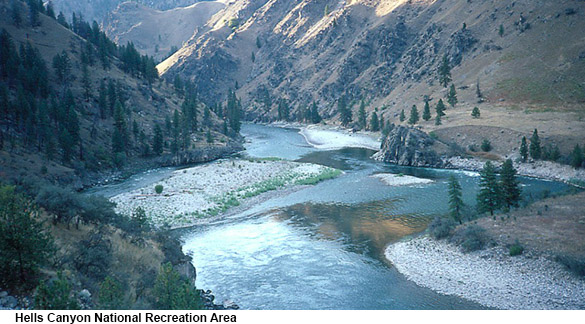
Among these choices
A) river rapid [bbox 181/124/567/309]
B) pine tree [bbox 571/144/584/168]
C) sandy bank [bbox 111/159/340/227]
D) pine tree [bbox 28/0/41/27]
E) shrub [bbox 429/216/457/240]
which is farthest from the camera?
pine tree [bbox 28/0/41/27]

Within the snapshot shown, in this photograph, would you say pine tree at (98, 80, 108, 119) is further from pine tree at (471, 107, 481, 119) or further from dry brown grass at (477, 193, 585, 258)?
pine tree at (471, 107, 481, 119)

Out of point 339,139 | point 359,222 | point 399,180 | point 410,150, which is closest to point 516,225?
point 359,222

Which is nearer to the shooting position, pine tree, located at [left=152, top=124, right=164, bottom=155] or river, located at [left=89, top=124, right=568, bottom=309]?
river, located at [left=89, top=124, right=568, bottom=309]

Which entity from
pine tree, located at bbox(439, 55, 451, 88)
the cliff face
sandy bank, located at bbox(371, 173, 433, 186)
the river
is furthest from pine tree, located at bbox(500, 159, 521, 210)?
pine tree, located at bbox(439, 55, 451, 88)

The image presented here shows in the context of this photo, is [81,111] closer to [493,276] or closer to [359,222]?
[359,222]

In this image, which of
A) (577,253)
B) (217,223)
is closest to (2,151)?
(217,223)

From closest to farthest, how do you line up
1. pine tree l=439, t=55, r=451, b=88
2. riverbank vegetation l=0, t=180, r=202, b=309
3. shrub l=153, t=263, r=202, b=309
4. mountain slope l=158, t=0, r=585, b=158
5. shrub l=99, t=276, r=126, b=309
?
shrub l=99, t=276, r=126, b=309
riverbank vegetation l=0, t=180, r=202, b=309
shrub l=153, t=263, r=202, b=309
mountain slope l=158, t=0, r=585, b=158
pine tree l=439, t=55, r=451, b=88

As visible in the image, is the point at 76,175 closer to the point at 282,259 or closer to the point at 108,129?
the point at 108,129
